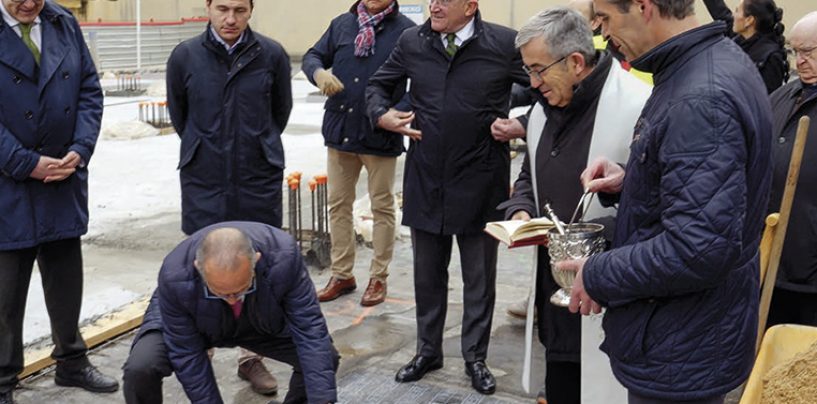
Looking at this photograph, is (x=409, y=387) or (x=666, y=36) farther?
(x=409, y=387)

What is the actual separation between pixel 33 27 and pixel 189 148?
0.91 meters

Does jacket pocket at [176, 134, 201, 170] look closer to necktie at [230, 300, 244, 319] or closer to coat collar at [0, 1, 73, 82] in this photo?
coat collar at [0, 1, 73, 82]

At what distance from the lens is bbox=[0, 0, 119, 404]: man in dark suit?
167 inches

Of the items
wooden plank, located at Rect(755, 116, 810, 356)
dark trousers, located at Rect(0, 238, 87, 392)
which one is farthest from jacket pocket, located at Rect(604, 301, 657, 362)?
dark trousers, located at Rect(0, 238, 87, 392)

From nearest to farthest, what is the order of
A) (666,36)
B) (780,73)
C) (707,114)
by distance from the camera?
1. (707,114)
2. (666,36)
3. (780,73)

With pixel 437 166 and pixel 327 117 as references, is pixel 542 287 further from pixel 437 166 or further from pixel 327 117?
pixel 327 117

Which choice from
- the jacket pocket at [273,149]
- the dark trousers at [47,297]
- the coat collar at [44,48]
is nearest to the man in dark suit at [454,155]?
the jacket pocket at [273,149]

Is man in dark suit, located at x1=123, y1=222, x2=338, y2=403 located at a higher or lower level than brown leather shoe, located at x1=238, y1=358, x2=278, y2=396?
higher

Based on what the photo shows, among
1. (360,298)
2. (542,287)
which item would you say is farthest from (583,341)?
(360,298)

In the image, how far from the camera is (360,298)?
595cm

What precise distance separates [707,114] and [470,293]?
2.62 meters

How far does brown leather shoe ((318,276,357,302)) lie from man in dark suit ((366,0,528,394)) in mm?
1293

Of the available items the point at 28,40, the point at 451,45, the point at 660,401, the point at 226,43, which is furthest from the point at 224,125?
the point at 660,401

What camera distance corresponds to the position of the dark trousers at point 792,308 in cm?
382
